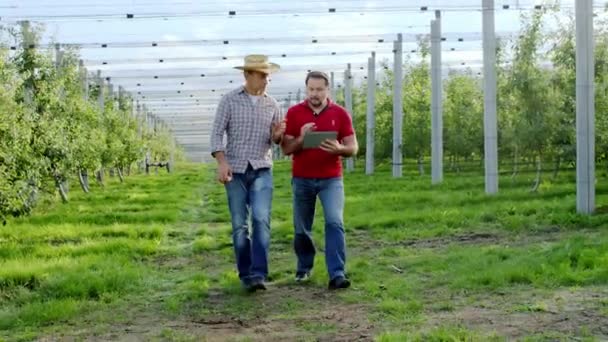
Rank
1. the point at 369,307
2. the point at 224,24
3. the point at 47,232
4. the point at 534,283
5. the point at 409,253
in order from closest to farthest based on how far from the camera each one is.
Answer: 1. the point at 369,307
2. the point at 534,283
3. the point at 409,253
4. the point at 47,232
5. the point at 224,24

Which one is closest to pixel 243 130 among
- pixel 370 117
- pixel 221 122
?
pixel 221 122

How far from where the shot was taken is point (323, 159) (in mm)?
7871

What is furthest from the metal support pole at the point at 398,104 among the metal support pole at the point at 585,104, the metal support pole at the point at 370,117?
the metal support pole at the point at 585,104

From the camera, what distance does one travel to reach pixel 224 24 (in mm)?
24609

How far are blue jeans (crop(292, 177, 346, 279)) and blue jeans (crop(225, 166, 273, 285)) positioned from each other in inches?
14.2

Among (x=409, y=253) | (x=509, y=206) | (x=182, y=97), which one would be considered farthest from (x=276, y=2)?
(x=182, y=97)

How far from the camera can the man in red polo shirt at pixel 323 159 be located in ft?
25.2

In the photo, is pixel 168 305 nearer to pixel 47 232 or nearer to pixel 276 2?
pixel 47 232

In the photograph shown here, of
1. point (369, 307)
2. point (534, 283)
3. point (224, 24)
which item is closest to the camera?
point (369, 307)

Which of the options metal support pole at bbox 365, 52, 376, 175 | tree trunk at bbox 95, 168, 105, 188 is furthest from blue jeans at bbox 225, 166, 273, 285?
metal support pole at bbox 365, 52, 376, 175

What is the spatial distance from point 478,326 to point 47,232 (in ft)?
28.8

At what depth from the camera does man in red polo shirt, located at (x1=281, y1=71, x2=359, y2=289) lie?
25.2ft

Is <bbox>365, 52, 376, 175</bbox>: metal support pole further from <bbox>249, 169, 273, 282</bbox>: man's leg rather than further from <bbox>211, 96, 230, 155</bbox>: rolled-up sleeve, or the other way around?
<bbox>249, 169, 273, 282</bbox>: man's leg

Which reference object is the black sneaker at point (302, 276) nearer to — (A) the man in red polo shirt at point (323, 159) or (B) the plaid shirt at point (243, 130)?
(A) the man in red polo shirt at point (323, 159)
